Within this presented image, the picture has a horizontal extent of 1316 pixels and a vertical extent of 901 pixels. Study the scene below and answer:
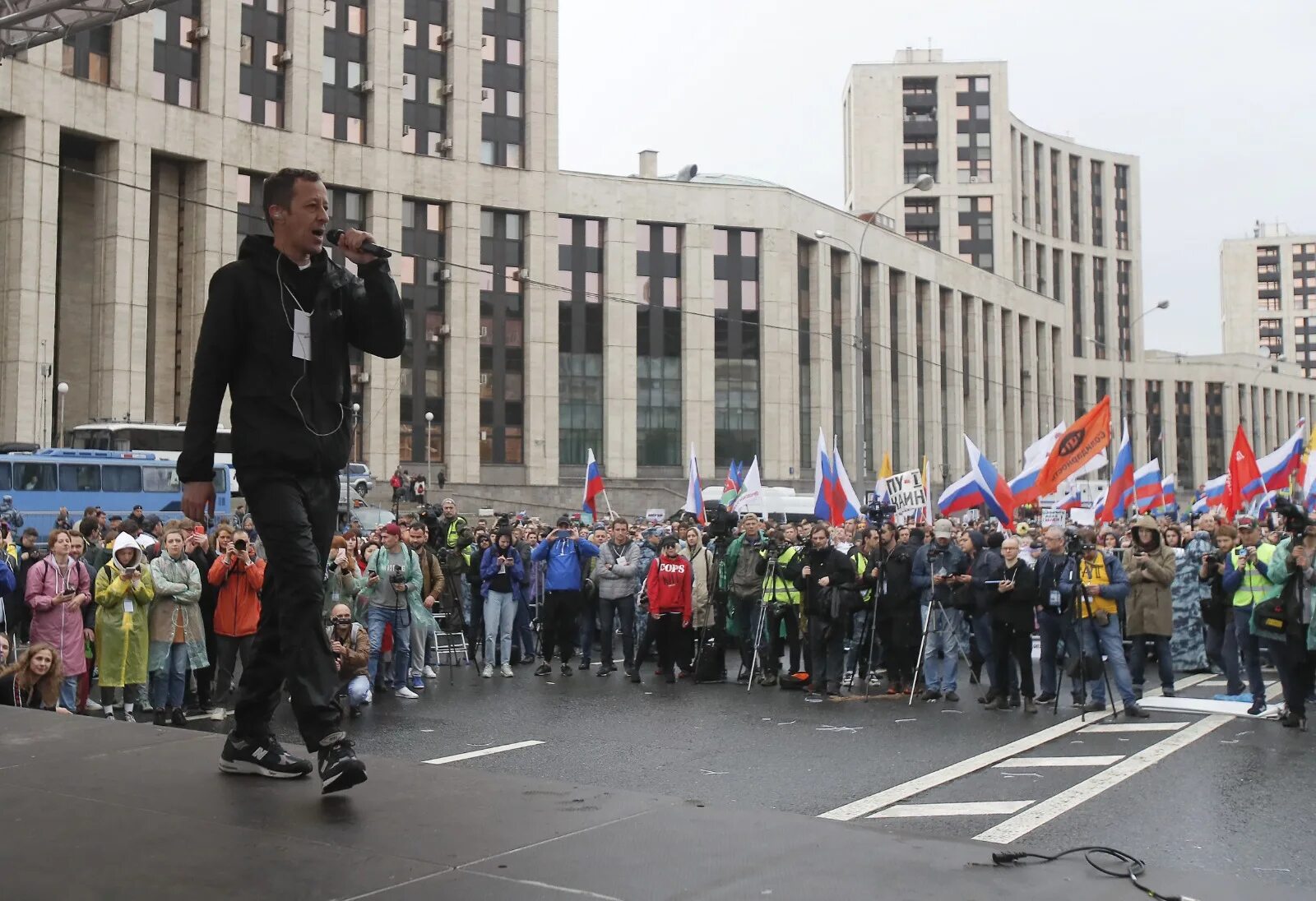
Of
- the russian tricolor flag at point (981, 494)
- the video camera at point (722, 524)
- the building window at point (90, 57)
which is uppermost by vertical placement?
the building window at point (90, 57)

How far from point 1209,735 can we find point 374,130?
5369 centimetres

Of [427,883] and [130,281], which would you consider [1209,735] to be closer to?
[427,883]

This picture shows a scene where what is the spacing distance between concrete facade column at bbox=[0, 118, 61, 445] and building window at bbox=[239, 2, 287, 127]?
911 cm

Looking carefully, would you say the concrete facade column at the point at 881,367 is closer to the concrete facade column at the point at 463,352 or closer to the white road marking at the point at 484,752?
the concrete facade column at the point at 463,352

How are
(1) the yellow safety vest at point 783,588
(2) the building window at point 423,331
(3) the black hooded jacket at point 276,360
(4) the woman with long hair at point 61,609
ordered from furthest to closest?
(2) the building window at point 423,331 → (1) the yellow safety vest at point 783,588 → (4) the woman with long hair at point 61,609 → (3) the black hooded jacket at point 276,360

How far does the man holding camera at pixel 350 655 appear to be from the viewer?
12938 millimetres

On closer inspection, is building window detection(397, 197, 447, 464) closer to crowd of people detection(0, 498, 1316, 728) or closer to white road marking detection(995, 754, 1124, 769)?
crowd of people detection(0, 498, 1316, 728)

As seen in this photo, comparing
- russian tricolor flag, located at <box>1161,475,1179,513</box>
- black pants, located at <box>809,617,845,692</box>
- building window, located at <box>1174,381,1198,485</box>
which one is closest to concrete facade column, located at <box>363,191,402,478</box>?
russian tricolor flag, located at <box>1161,475,1179,513</box>

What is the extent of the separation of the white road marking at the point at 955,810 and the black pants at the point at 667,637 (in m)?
8.58

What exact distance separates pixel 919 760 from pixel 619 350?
56247mm

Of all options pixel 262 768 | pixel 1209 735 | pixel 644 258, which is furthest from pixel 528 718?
pixel 644 258

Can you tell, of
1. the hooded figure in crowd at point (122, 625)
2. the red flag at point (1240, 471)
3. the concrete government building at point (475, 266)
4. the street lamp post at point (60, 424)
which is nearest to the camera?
the hooded figure in crowd at point (122, 625)

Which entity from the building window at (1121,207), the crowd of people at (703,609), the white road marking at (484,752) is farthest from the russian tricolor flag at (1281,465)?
the building window at (1121,207)

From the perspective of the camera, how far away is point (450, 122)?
61938 millimetres
